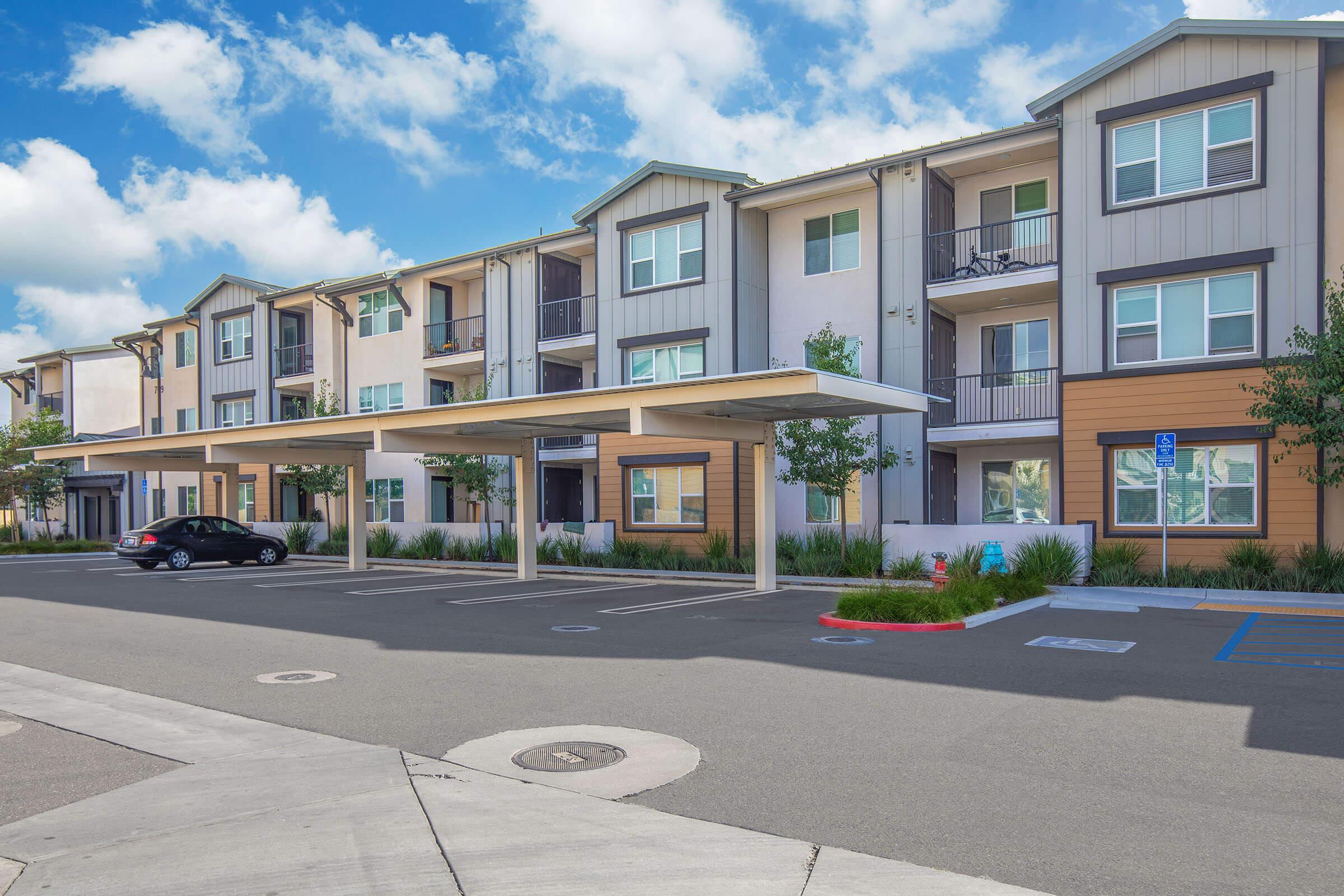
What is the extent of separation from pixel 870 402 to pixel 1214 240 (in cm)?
816

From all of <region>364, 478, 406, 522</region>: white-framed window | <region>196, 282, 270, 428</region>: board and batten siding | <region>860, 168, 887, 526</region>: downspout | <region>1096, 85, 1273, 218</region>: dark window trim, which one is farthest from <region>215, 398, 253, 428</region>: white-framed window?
<region>1096, 85, 1273, 218</region>: dark window trim

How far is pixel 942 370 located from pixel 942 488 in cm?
290

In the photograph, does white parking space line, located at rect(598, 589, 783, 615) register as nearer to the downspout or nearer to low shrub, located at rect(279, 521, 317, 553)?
the downspout

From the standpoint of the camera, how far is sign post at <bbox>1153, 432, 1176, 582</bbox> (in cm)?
1781

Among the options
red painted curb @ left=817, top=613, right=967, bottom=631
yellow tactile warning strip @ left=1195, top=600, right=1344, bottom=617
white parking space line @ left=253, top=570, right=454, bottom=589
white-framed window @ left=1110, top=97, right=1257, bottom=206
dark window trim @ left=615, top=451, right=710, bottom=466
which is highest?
white-framed window @ left=1110, top=97, right=1257, bottom=206

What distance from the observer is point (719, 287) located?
25.4m

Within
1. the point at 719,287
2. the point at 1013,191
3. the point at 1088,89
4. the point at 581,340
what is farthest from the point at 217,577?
the point at 1088,89

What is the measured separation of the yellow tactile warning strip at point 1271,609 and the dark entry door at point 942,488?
272 inches

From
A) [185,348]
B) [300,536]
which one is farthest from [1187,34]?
[185,348]

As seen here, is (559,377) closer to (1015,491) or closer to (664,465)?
(664,465)

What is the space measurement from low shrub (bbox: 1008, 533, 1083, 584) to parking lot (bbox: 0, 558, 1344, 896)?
3972mm

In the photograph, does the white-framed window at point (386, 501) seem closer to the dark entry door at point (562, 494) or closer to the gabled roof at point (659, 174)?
the dark entry door at point (562, 494)

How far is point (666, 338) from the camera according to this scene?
2645 cm

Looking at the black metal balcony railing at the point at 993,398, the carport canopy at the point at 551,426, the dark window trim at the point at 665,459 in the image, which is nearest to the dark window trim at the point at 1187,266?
the black metal balcony railing at the point at 993,398
